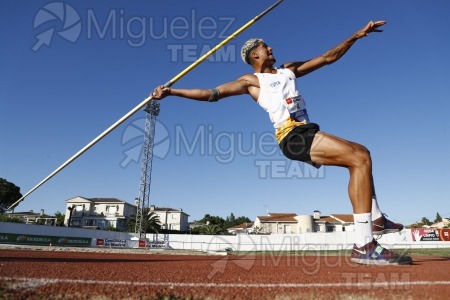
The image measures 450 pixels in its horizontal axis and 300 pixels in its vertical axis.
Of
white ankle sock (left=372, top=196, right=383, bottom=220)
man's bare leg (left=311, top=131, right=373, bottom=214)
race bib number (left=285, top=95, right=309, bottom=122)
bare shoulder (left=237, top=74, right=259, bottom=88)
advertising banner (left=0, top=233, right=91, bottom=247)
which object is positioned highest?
bare shoulder (left=237, top=74, right=259, bottom=88)

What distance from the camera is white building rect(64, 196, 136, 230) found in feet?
254

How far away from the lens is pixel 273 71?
13.4 ft

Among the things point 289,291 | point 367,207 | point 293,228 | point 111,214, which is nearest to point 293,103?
point 367,207

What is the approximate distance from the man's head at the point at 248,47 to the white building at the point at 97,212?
78941mm

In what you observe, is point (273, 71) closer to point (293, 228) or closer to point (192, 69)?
point (192, 69)

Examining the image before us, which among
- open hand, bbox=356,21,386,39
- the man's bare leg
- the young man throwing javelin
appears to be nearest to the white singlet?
the young man throwing javelin

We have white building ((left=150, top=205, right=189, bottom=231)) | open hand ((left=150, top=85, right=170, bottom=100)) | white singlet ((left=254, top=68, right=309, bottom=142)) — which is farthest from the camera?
white building ((left=150, top=205, right=189, bottom=231))

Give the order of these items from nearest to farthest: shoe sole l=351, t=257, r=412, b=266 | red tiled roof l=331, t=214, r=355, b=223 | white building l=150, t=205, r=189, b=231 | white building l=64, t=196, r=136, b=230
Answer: shoe sole l=351, t=257, r=412, b=266
red tiled roof l=331, t=214, r=355, b=223
white building l=64, t=196, r=136, b=230
white building l=150, t=205, r=189, b=231

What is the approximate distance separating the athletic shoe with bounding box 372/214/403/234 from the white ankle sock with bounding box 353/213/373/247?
Answer: 0.22 metres

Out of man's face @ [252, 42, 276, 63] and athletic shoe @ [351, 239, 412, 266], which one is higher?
man's face @ [252, 42, 276, 63]

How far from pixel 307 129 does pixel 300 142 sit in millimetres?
154

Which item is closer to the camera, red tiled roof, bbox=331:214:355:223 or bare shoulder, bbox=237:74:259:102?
bare shoulder, bbox=237:74:259:102

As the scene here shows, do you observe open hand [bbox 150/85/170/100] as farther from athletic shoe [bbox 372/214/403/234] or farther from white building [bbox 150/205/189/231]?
white building [bbox 150/205/189/231]

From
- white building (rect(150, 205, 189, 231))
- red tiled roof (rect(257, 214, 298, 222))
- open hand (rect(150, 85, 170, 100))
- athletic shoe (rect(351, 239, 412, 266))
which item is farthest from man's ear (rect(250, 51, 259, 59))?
white building (rect(150, 205, 189, 231))
